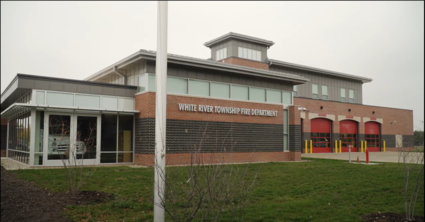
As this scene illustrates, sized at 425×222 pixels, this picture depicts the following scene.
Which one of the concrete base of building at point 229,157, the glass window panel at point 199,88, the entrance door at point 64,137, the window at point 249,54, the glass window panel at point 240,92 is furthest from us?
the window at point 249,54

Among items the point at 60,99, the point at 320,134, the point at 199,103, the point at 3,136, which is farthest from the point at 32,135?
the point at 320,134

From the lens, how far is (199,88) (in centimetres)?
2025

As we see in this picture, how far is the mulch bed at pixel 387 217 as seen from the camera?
24.7 feet

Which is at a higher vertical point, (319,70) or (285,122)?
(319,70)

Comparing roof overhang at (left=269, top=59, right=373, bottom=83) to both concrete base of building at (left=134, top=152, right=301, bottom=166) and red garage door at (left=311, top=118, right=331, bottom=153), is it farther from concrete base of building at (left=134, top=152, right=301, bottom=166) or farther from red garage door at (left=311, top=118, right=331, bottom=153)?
concrete base of building at (left=134, top=152, right=301, bottom=166)

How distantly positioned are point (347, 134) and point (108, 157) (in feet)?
97.5

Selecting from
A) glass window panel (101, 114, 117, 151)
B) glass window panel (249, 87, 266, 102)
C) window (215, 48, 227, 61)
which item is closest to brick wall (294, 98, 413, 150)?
window (215, 48, 227, 61)

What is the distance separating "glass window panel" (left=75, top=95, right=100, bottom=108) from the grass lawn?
4.46 metres

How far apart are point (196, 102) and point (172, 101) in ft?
4.97

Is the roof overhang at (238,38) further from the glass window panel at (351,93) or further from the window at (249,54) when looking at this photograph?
the glass window panel at (351,93)

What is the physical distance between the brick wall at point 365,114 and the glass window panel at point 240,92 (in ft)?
46.6

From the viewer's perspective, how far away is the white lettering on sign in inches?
761

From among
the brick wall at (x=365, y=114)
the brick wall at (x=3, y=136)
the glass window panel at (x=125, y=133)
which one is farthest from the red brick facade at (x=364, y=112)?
the brick wall at (x=3, y=136)

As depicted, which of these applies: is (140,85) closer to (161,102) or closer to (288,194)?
(288,194)
